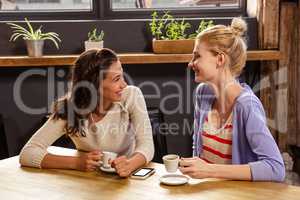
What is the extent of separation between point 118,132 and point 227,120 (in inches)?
19.8

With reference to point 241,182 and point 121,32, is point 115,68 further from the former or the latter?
point 121,32

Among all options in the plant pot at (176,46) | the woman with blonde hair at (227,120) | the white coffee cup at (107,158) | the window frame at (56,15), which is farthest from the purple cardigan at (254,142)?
the window frame at (56,15)

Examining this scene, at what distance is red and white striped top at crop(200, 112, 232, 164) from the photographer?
6.28 feet

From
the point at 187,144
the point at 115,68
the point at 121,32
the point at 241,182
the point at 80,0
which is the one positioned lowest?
the point at 187,144

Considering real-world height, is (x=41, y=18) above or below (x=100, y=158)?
above

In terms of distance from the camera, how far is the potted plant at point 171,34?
3.15 metres

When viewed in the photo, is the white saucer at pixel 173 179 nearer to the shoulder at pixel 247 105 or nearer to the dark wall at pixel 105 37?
the shoulder at pixel 247 105

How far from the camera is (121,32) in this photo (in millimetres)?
3350

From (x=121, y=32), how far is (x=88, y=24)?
242 millimetres

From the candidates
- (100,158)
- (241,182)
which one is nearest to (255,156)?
(241,182)

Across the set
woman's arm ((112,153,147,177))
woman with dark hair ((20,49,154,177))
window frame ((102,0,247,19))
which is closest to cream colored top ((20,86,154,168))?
woman with dark hair ((20,49,154,177))

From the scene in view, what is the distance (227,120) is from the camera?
1.92 metres

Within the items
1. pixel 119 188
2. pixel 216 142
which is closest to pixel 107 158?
pixel 119 188

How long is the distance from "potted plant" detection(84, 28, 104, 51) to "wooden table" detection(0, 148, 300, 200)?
5.11ft
